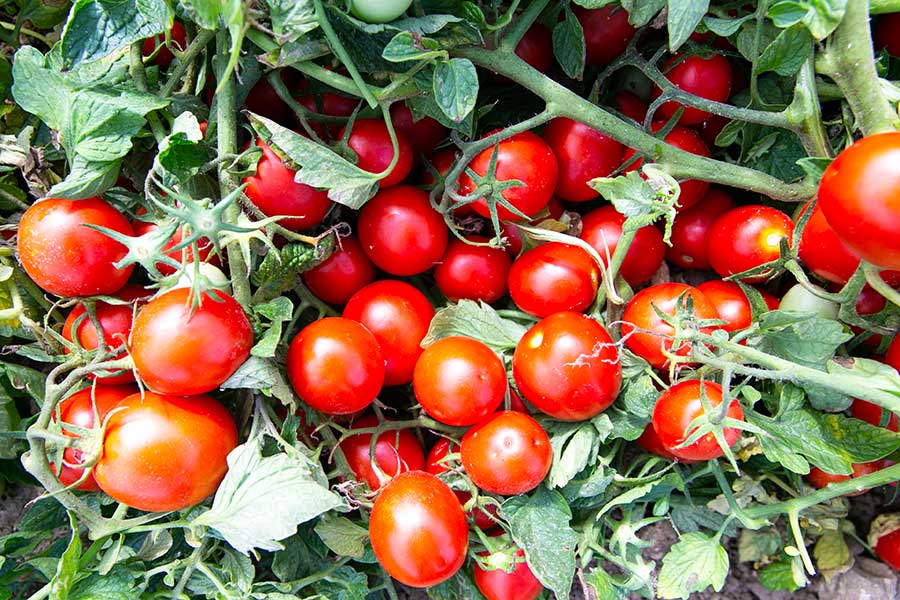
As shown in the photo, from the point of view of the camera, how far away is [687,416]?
2.66ft

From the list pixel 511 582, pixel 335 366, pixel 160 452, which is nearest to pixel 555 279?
pixel 335 366

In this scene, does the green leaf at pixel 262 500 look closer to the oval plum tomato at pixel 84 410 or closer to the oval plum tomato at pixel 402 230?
the oval plum tomato at pixel 84 410

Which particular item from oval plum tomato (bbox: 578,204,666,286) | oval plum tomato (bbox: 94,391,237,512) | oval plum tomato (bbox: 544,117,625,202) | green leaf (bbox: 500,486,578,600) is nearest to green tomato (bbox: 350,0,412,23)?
oval plum tomato (bbox: 544,117,625,202)

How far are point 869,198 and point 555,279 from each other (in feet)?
1.28

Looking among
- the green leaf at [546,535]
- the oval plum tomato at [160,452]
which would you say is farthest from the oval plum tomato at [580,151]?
the oval plum tomato at [160,452]

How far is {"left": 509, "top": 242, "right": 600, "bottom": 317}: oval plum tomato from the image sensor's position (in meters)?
0.93

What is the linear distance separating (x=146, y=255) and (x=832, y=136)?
903mm

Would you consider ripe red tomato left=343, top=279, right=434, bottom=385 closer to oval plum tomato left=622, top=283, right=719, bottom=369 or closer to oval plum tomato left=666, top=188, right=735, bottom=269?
oval plum tomato left=622, top=283, right=719, bottom=369

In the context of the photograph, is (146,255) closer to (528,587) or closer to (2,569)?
(2,569)

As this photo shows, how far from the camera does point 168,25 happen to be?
76cm

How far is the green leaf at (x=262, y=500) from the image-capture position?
796 millimetres

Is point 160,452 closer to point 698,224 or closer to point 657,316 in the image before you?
point 657,316

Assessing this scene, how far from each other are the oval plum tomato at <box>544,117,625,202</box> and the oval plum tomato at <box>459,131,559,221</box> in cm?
4

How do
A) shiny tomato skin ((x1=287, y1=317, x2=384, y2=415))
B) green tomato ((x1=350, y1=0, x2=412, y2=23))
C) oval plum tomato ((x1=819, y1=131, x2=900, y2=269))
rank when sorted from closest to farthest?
oval plum tomato ((x1=819, y1=131, x2=900, y2=269)) → green tomato ((x1=350, y1=0, x2=412, y2=23)) → shiny tomato skin ((x1=287, y1=317, x2=384, y2=415))
